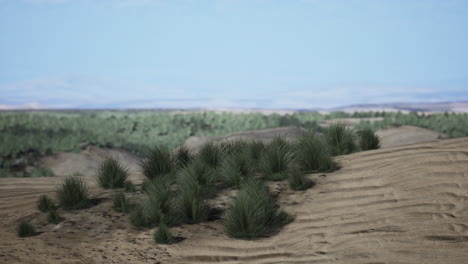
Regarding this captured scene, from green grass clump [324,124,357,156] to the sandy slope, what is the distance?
1.34 meters

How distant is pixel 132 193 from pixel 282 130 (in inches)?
712

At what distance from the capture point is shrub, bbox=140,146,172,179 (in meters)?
9.42

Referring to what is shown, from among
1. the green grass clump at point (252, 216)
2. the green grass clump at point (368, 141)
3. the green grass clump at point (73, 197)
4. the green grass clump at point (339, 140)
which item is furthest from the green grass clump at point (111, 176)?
the green grass clump at point (368, 141)

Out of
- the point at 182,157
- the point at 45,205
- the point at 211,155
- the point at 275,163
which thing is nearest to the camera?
the point at 45,205

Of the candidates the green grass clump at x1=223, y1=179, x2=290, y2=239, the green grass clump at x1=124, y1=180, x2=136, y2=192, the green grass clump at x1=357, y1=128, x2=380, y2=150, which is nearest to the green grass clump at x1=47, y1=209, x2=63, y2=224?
the green grass clump at x1=124, y1=180, x2=136, y2=192

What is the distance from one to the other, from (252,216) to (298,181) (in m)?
1.27

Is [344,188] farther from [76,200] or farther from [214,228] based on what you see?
[76,200]

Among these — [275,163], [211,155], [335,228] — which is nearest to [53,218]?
[211,155]

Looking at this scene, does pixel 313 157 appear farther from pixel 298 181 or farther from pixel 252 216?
pixel 252 216

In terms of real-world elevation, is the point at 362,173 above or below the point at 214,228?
above

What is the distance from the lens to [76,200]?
27.7 feet

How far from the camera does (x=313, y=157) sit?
8.95 meters

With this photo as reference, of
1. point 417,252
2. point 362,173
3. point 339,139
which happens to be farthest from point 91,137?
point 417,252

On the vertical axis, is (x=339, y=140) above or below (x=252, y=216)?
Answer: above
